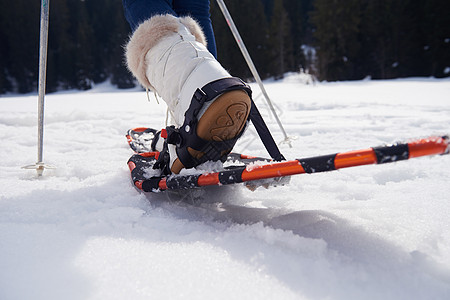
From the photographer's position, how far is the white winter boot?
0.81 meters

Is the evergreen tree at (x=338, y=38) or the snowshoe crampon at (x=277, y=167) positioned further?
the evergreen tree at (x=338, y=38)

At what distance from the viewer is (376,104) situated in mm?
3371

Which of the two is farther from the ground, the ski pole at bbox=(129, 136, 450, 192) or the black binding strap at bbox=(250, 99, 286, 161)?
the ski pole at bbox=(129, 136, 450, 192)

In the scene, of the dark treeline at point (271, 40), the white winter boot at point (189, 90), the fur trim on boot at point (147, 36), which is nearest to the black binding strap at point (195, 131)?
the white winter boot at point (189, 90)

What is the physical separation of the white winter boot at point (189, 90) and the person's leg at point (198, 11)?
38 cm

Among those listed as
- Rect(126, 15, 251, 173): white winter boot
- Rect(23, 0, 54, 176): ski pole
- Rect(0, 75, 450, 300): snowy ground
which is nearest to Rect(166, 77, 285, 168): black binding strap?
Rect(126, 15, 251, 173): white winter boot

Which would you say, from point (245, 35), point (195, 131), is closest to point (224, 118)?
point (195, 131)

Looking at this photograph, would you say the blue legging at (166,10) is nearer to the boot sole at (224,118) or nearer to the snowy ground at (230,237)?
the boot sole at (224,118)

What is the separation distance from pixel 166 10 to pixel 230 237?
2.64ft

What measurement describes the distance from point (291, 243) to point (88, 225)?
45cm

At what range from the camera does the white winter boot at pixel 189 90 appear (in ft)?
2.67

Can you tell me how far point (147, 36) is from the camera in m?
0.98

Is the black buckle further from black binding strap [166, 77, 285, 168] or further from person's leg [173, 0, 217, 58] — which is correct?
person's leg [173, 0, 217, 58]

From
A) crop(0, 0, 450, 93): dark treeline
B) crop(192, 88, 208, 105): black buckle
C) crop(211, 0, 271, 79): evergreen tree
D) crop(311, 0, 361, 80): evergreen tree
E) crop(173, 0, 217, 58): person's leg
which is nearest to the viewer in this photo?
crop(192, 88, 208, 105): black buckle
